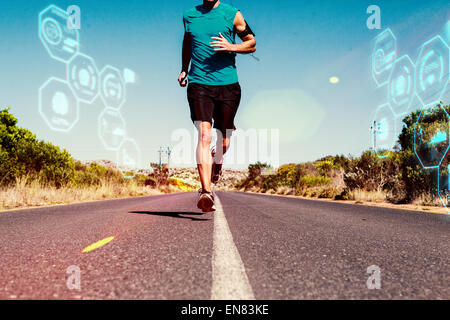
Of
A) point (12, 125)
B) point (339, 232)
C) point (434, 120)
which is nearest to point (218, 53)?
A: point (339, 232)

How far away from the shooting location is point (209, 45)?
4125mm

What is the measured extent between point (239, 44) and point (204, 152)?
1476mm

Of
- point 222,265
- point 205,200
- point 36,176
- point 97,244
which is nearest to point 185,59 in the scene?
point 205,200

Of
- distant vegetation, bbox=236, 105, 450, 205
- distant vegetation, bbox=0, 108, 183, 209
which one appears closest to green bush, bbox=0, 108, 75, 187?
distant vegetation, bbox=0, 108, 183, 209

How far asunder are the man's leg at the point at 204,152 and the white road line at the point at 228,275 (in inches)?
62.0

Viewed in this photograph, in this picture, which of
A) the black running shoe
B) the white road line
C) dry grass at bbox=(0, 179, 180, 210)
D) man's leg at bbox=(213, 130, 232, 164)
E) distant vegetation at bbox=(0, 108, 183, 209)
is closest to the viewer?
the white road line

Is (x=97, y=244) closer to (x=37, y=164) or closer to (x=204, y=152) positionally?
(x=204, y=152)

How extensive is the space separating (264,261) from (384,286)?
28.4 inches

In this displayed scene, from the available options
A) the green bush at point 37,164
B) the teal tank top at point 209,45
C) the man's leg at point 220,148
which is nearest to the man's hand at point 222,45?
the teal tank top at point 209,45

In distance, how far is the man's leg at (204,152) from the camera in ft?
13.5

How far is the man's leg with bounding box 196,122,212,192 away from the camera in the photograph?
4105mm

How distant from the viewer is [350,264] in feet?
6.68

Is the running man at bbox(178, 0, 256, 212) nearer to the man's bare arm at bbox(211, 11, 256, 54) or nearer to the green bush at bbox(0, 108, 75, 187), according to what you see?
the man's bare arm at bbox(211, 11, 256, 54)
